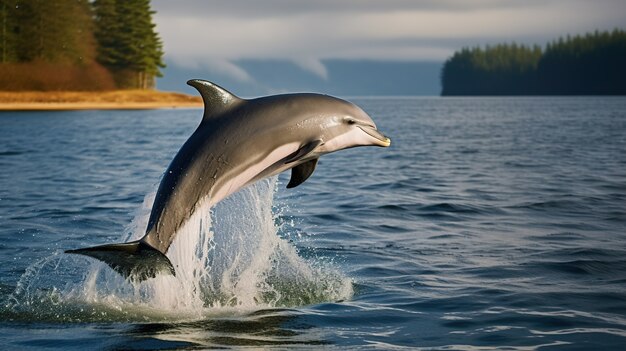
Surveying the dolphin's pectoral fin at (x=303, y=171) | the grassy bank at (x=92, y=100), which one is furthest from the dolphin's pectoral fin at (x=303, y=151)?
the grassy bank at (x=92, y=100)

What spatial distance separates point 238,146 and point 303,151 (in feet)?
1.91

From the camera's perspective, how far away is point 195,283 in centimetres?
859

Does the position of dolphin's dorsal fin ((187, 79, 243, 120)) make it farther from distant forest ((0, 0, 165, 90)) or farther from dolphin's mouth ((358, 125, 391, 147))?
distant forest ((0, 0, 165, 90))

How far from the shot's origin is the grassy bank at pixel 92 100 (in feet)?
223

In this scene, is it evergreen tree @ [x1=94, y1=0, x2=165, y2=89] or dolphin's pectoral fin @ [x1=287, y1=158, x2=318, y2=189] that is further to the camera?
evergreen tree @ [x1=94, y1=0, x2=165, y2=89]

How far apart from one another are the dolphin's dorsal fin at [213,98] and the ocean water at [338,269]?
0.92m

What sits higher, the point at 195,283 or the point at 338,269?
the point at 195,283

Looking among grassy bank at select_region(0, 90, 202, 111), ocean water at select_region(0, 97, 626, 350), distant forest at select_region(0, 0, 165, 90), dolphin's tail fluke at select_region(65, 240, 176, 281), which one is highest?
distant forest at select_region(0, 0, 165, 90)

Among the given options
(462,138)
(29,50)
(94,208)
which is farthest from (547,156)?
(29,50)

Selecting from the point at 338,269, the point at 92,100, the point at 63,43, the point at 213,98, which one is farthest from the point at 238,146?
the point at 92,100

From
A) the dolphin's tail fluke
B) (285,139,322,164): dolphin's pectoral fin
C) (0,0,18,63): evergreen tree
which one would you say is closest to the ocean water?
the dolphin's tail fluke

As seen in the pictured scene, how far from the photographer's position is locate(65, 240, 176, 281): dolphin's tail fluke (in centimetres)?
702

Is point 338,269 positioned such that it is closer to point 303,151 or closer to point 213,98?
point 303,151

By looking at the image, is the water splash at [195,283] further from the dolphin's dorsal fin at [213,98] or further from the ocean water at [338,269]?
the dolphin's dorsal fin at [213,98]
